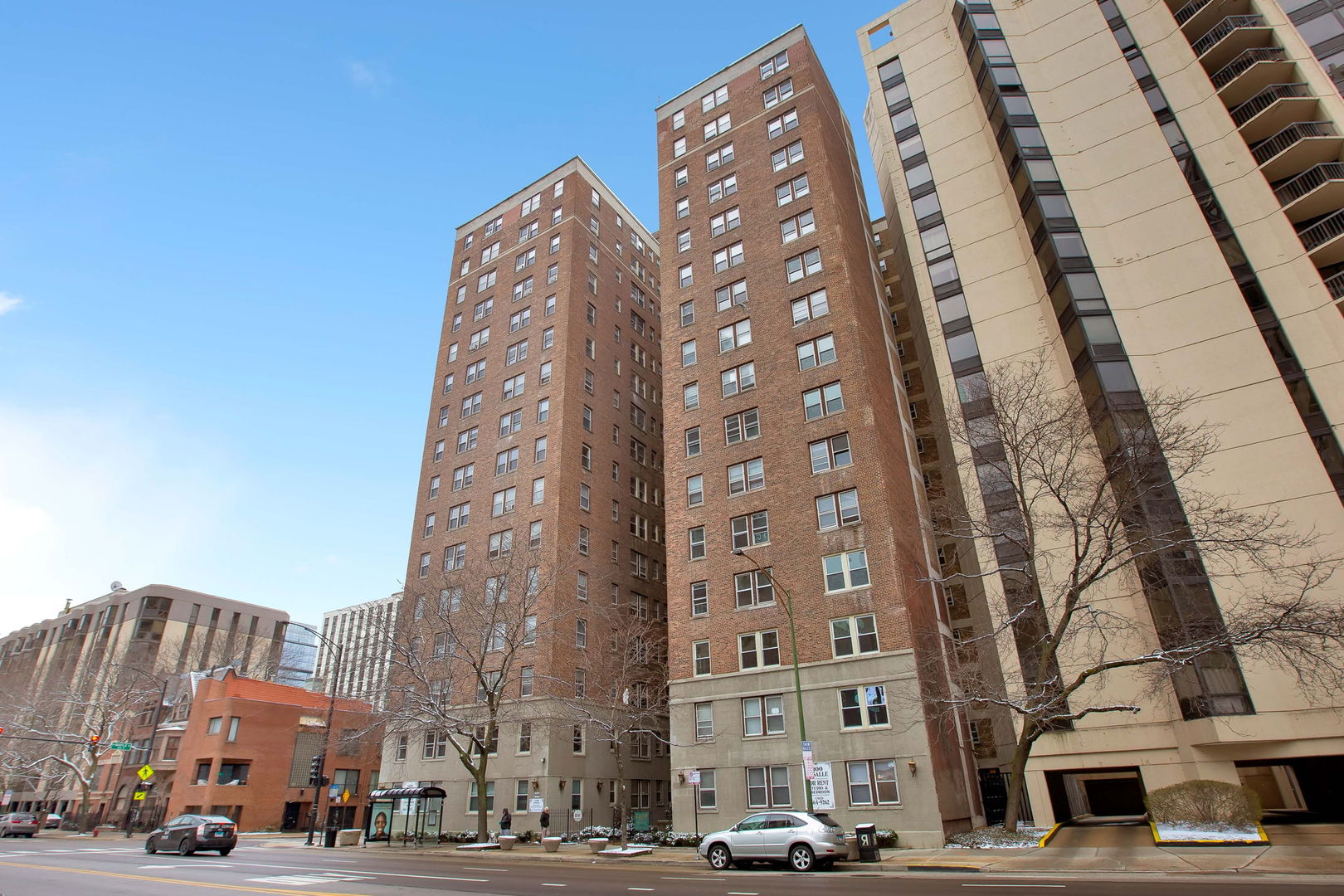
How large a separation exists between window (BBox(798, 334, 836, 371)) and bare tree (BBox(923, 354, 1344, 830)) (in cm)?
760

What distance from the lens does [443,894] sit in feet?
45.8

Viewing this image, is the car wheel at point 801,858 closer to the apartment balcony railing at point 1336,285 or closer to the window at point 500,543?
the window at point 500,543

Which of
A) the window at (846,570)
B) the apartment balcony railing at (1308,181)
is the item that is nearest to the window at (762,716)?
the window at (846,570)

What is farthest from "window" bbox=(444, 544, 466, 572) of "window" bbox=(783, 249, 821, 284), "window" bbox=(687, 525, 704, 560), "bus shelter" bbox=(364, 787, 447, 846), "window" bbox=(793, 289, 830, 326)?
"window" bbox=(783, 249, 821, 284)

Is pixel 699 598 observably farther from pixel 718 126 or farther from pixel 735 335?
pixel 718 126

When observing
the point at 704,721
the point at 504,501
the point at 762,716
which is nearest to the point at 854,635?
the point at 762,716

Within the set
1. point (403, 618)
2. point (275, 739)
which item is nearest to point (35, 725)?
point (275, 739)

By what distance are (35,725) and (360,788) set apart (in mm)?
31058

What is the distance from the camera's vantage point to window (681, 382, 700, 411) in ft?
142

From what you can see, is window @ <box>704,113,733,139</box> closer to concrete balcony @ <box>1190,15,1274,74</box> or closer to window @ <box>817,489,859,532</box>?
concrete balcony @ <box>1190,15,1274,74</box>

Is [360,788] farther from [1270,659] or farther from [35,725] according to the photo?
[1270,659]

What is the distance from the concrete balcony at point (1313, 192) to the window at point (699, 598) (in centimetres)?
3552

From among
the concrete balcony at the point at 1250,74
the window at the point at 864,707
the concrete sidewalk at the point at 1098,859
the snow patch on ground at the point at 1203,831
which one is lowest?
the concrete sidewalk at the point at 1098,859

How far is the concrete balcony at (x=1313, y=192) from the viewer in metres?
36.8
